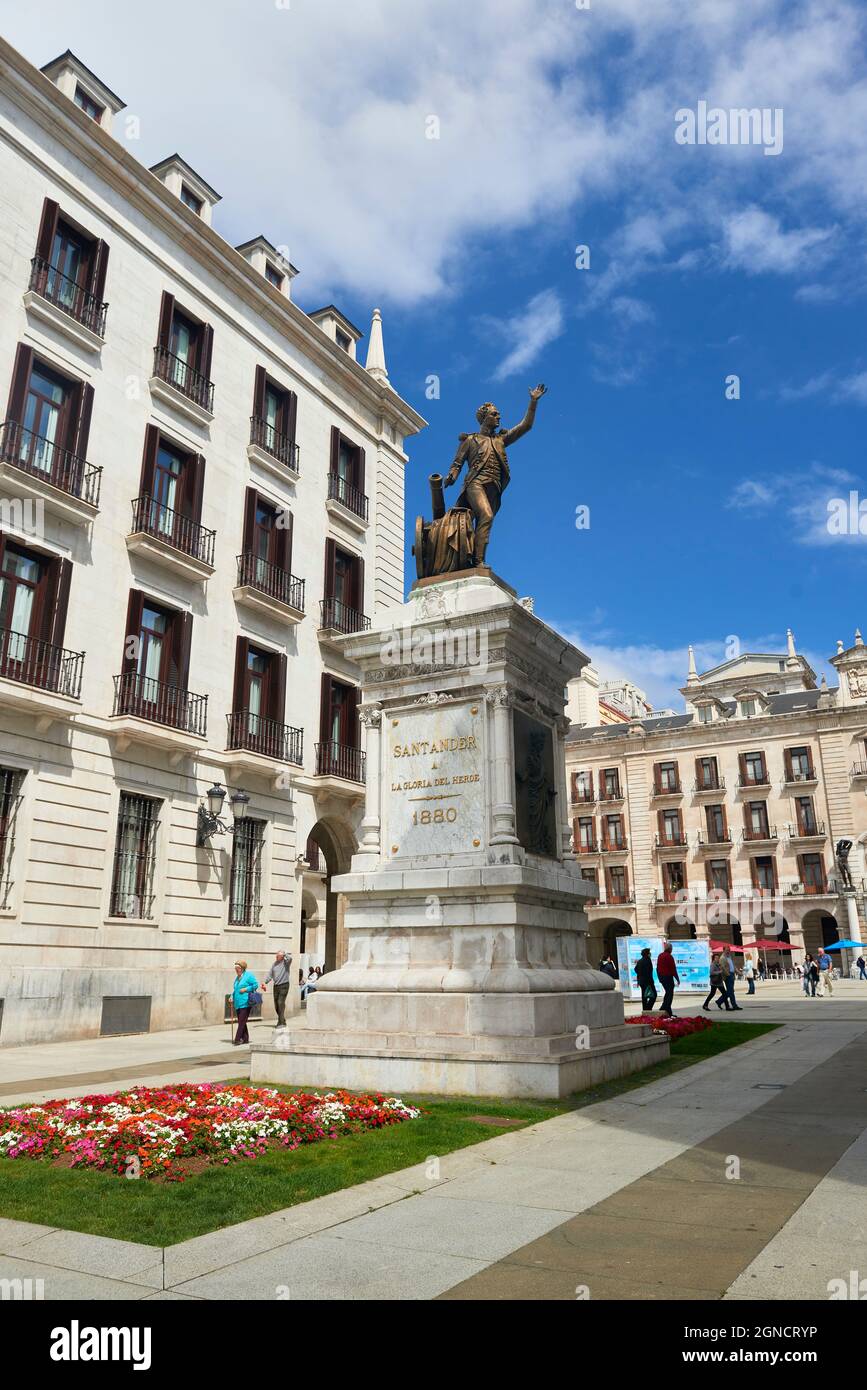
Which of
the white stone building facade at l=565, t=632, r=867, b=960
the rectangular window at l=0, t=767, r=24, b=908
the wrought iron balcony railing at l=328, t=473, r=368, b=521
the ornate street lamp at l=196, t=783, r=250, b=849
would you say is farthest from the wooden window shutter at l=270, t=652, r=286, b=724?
the white stone building facade at l=565, t=632, r=867, b=960

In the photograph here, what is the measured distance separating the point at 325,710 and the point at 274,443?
338 inches

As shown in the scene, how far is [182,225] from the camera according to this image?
2705 centimetres

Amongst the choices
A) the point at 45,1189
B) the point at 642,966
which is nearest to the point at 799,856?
the point at 642,966

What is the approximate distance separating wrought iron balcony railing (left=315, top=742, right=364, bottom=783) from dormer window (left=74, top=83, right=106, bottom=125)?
718 inches

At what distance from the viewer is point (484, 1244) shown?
5.14 m

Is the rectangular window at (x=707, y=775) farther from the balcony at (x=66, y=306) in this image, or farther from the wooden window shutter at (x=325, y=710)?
the balcony at (x=66, y=306)

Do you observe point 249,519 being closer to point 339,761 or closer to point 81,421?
point 81,421

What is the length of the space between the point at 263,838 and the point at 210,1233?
2215 cm

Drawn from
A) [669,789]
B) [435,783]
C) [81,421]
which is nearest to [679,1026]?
[435,783]

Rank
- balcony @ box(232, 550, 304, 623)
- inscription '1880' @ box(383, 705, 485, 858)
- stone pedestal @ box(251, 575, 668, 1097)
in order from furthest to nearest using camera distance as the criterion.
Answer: balcony @ box(232, 550, 304, 623) < inscription '1880' @ box(383, 705, 485, 858) < stone pedestal @ box(251, 575, 668, 1097)

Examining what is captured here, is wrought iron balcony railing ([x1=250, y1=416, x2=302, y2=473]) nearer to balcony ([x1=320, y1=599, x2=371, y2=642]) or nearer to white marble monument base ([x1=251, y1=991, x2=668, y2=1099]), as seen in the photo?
balcony ([x1=320, y1=599, x2=371, y2=642])

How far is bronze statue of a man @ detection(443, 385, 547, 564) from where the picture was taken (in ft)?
47.4

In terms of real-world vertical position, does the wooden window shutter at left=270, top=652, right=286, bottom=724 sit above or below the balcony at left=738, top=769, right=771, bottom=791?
below

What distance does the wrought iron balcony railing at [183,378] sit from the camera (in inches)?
1016
